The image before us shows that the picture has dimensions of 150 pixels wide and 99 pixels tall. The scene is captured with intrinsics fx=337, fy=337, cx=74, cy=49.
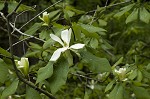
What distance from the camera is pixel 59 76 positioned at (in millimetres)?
1080

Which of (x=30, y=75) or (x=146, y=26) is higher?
(x=30, y=75)

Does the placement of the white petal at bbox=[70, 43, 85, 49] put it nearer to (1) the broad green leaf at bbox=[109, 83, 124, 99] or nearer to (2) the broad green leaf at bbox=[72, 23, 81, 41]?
(2) the broad green leaf at bbox=[72, 23, 81, 41]

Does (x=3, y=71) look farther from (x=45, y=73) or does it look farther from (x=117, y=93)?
(x=117, y=93)

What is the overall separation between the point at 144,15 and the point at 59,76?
904 millimetres

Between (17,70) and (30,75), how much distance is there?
0.12m

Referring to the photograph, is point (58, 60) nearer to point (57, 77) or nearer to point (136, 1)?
point (57, 77)

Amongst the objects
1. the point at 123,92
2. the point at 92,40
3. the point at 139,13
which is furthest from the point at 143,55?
the point at 123,92

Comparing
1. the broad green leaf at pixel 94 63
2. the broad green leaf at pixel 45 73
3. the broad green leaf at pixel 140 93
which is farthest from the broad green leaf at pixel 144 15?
the broad green leaf at pixel 45 73

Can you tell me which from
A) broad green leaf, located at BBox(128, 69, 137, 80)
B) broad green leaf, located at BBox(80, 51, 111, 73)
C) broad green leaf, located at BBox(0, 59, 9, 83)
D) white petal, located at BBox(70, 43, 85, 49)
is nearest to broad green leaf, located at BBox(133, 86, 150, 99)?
broad green leaf, located at BBox(128, 69, 137, 80)

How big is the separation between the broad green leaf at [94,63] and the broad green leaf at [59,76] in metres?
0.07

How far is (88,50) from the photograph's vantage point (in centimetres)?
120

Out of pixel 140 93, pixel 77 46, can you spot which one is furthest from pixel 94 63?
pixel 140 93

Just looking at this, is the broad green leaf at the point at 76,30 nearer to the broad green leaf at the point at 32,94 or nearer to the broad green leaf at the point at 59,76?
the broad green leaf at the point at 59,76

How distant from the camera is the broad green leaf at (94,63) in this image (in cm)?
111
